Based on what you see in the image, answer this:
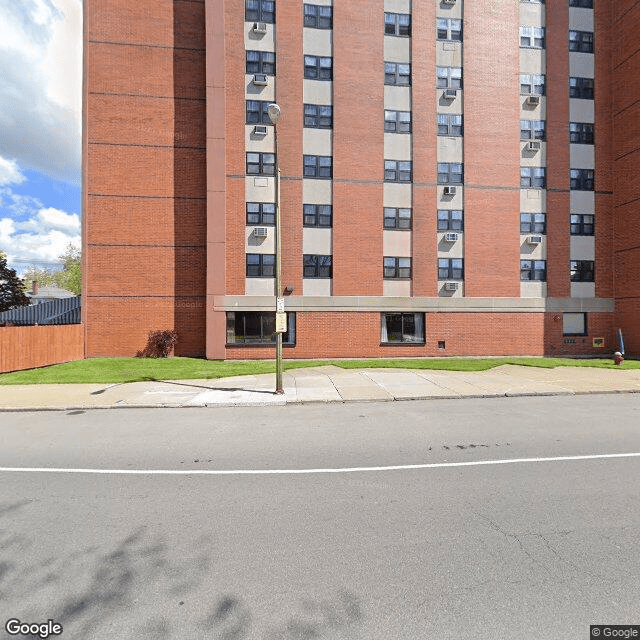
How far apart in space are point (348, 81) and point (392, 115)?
3073 mm

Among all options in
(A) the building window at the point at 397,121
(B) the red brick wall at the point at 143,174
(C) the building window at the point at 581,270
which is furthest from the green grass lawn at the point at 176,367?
(A) the building window at the point at 397,121

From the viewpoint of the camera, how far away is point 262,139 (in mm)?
20062

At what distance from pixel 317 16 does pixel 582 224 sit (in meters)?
19.5

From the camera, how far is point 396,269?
20859 mm

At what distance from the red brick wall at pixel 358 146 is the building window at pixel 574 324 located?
11350mm

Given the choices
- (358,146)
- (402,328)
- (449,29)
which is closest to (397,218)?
(358,146)

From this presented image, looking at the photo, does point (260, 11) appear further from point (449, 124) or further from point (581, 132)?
point (581, 132)

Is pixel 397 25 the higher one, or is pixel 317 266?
pixel 397 25

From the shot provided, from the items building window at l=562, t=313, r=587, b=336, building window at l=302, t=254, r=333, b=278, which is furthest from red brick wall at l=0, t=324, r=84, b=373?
building window at l=562, t=313, r=587, b=336

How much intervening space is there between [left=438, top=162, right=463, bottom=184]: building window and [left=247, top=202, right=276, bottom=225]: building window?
388 inches

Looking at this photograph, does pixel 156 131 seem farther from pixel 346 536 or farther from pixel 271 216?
pixel 346 536

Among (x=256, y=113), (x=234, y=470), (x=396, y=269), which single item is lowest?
(x=234, y=470)

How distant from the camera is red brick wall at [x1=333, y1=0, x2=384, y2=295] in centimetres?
2042

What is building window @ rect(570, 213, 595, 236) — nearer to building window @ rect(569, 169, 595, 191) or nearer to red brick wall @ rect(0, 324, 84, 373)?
building window @ rect(569, 169, 595, 191)
